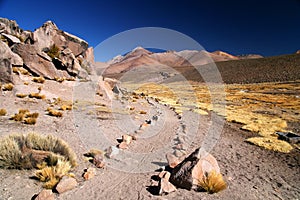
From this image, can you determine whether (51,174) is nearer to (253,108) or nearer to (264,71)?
(253,108)

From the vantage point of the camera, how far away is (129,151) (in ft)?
24.4

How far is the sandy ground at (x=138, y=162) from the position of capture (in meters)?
4.28

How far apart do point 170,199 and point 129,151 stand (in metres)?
3.62

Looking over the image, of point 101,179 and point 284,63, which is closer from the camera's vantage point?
point 101,179

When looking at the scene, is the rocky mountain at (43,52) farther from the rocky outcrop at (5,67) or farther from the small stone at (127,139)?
the small stone at (127,139)

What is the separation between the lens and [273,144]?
9.46 metres

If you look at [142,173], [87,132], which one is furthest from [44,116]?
[142,173]

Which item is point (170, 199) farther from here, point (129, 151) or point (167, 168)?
point (129, 151)

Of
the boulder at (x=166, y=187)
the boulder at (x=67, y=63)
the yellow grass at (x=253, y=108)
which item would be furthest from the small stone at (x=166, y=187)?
the boulder at (x=67, y=63)

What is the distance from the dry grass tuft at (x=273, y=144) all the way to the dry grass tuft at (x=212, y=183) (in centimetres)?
615

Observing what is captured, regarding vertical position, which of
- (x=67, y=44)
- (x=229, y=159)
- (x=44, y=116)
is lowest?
(x=229, y=159)

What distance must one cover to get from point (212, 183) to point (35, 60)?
20.0 meters

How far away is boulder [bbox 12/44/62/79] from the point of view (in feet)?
57.8

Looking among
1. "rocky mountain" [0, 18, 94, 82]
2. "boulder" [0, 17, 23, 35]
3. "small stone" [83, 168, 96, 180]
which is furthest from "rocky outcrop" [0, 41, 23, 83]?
"boulder" [0, 17, 23, 35]
